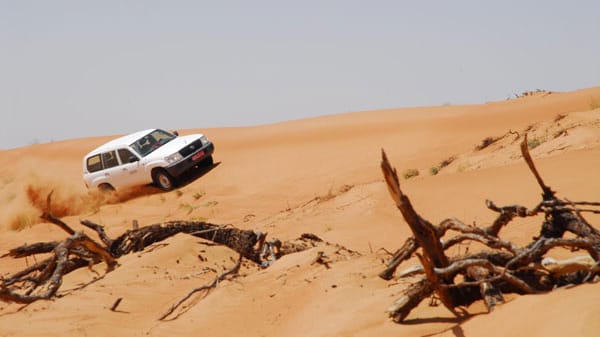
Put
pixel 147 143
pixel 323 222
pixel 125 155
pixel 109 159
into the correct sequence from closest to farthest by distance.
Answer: pixel 323 222, pixel 125 155, pixel 109 159, pixel 147 143

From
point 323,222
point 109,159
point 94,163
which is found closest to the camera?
point 323,222

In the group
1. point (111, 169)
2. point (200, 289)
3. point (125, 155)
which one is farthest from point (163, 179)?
point (200, 289)

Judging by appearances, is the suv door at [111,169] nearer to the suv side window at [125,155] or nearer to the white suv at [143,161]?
the white suv at [143,161]

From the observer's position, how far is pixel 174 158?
21.8 metres

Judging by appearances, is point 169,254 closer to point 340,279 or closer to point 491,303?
point 340,279

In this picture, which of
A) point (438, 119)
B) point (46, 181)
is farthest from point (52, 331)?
point (438, 119)

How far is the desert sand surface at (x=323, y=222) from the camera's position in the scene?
6652mm

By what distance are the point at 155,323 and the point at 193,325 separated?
426mm

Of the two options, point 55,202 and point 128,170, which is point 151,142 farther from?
point 55,202

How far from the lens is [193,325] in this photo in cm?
786

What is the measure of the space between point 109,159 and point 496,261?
17301mm

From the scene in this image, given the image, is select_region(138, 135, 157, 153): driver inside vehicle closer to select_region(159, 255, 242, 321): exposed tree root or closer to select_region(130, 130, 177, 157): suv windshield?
select_region(130, 130, 177, 157): suv windshield

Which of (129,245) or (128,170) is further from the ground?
(129,245)

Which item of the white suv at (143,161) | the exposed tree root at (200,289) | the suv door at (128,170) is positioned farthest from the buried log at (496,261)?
the suv door at (128,170)
